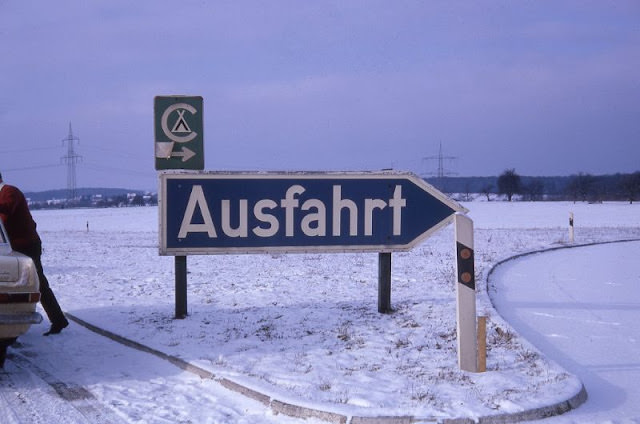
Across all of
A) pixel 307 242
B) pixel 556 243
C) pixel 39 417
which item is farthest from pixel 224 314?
pixel 556 243

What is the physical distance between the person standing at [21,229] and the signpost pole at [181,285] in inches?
55.2

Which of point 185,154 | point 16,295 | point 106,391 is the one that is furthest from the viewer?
point 185,154

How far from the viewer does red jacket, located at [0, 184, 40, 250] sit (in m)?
7.12

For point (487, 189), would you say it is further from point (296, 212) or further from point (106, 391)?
point (106, 391)

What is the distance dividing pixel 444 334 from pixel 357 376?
6.09 ft

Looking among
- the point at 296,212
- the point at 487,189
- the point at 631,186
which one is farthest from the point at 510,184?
the point at 296,212

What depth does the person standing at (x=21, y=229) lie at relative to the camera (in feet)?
23.4

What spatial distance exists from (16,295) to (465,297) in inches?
154

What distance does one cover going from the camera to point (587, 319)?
27.7 ft

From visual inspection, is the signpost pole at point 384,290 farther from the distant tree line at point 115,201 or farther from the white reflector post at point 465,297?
the distant tree line at point 115,201

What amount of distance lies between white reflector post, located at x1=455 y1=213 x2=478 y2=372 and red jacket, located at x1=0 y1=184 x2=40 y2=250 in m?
4.57

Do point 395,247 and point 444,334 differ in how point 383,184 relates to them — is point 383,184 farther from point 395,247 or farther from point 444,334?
point 444,334

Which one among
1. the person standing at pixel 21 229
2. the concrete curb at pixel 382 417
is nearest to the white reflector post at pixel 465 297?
the concrete curb at pixel 382 417

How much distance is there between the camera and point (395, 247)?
798cm
